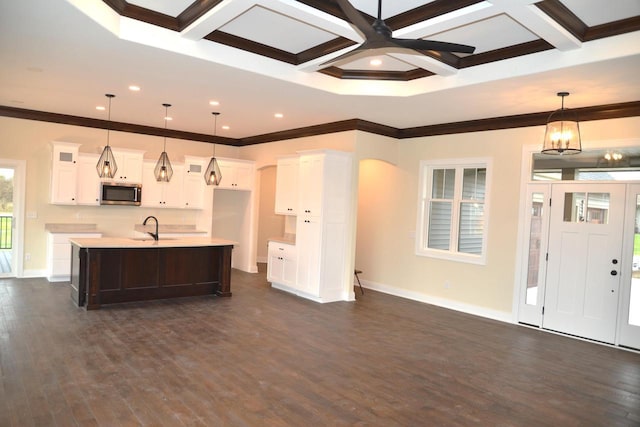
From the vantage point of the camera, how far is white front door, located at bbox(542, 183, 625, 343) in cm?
536

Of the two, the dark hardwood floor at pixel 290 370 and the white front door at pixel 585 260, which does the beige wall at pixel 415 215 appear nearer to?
the white front door at pixel 585 260

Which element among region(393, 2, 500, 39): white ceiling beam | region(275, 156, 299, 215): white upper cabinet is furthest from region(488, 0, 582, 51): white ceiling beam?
region(275, 156, 299, 215): white upper cabinet

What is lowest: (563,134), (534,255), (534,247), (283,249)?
(283,249)

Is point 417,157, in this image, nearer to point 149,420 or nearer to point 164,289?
point 164,289

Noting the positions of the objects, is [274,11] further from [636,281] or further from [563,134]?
[636,281]

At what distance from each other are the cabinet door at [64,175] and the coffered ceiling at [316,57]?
107cm

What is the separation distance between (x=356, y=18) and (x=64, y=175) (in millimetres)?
6681

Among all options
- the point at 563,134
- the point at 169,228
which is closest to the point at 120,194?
the point at 169,228

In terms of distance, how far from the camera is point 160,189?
343 inches

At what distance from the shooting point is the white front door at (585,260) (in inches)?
211

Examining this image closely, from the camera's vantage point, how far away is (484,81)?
15.5 ft

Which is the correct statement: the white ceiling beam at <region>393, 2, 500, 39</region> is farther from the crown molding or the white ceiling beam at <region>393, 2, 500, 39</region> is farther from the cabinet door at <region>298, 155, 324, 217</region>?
the cabinet door at <region>298, 155, 324, 217</region>

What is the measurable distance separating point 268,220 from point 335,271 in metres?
4.56

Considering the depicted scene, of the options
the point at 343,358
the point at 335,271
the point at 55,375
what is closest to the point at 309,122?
the point at 335,271
